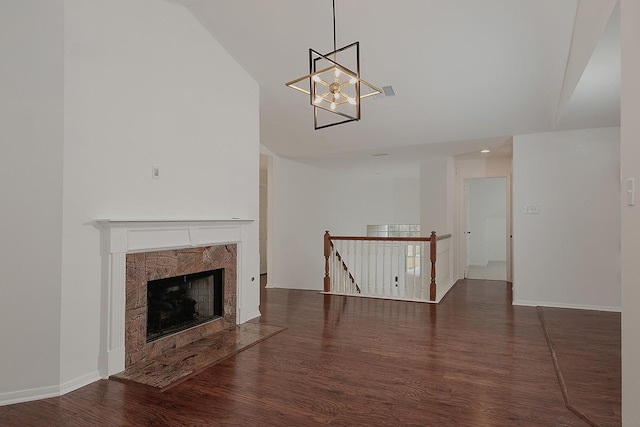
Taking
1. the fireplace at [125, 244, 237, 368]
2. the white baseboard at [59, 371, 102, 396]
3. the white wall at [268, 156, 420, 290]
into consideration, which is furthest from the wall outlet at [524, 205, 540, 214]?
the white baseboard at [59, 371, 102, 396]

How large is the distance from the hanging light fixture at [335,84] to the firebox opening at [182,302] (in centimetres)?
213

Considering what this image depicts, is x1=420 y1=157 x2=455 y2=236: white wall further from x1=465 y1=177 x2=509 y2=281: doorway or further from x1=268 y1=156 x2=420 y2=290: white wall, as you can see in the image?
x1=465 y1=177 x2=509 y2=281: doorway

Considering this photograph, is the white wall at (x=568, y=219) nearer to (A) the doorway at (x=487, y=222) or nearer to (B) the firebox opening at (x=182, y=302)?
(B) the firebox opening at (x=182, y=302)

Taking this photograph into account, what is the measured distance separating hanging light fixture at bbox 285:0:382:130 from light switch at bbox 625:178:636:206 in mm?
1408

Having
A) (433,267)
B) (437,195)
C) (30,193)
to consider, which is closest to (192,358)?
(30,193)

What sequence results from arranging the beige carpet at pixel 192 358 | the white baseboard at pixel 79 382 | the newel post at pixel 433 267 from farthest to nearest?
the newel post at pixel 433 267 < the beige carpet at pixel 192 358 < the white baseboard at pixel 79 382

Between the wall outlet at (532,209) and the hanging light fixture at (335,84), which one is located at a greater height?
the hanging light fixture at (335,84)

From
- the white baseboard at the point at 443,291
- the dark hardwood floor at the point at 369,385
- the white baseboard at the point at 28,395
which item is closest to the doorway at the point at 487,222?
the white baseboard at the point at 443,291

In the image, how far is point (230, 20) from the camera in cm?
397

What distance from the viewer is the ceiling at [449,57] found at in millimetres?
3336

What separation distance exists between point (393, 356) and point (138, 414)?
81.6 inches

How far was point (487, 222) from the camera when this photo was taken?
37.1 feet

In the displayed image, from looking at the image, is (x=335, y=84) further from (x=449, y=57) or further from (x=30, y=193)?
(x=30, y=193)

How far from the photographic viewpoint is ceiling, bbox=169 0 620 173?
334 cm
